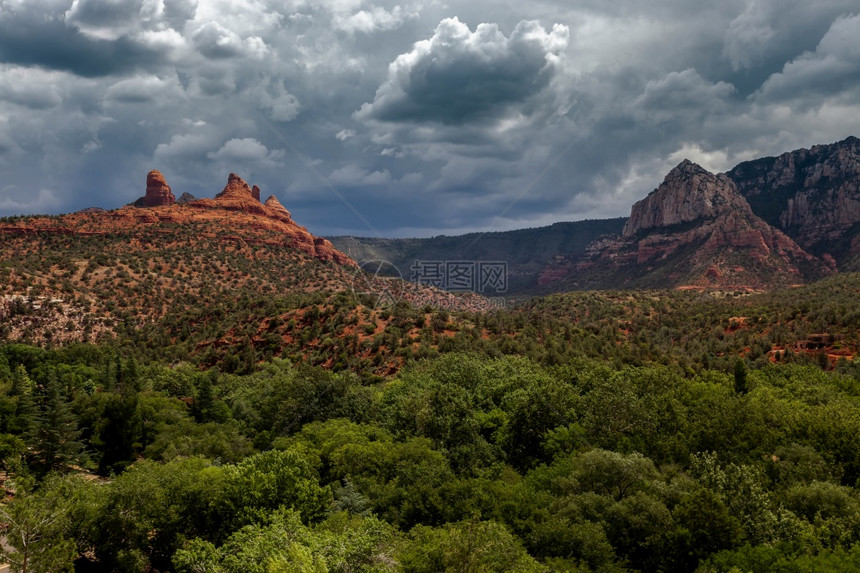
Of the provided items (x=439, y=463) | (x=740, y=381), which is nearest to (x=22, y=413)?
(x=439, y=463)

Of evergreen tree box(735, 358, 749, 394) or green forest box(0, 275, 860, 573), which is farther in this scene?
→ evergreen tree box(735, 358, 749, 394)

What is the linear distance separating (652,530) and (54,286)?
119747 mm

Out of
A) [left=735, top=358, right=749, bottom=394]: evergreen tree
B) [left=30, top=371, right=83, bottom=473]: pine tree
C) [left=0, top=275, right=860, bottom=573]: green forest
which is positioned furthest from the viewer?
[left=735, top=358, right=749, bottom=394]: evergreen tree

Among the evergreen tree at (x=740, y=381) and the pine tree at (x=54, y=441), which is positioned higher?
the evergreen tree at (x=740, y=381)

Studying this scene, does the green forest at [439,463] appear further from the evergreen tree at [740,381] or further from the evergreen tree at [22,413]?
the evergreen tree at [22,413]

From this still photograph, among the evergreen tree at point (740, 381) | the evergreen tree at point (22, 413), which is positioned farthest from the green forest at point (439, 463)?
the evergreen tree at point (22, 413)

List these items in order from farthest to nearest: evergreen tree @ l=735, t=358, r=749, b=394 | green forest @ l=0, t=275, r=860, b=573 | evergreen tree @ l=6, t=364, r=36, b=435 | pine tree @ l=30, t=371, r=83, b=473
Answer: evergreen tree @ l=735, t=358, r=749, b=394 < evergreen tree @ l=6, t=364, r=36, b=435 < pine tree @ l=30, t=371, r=83, b=473 < green forest @ l=0, t=275, r=860, b=573

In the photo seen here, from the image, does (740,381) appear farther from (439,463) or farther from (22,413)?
(22,413)

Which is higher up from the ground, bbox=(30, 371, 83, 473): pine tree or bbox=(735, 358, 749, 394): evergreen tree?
bbox=(735, 358, 749, 394): evergreen tree

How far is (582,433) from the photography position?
42625mm

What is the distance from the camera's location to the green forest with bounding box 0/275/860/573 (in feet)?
78.8

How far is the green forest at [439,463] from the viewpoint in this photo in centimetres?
2402

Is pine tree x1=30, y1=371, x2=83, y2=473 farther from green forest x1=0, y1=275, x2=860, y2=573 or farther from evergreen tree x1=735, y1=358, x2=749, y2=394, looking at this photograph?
evergreen tree x1=735, y1=358, x2=749, y2=394

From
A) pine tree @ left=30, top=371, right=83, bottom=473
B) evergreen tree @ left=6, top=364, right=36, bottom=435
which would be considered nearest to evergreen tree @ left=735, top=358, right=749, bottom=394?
pine tree @ left=30, top=371, right=83, bottom=473
